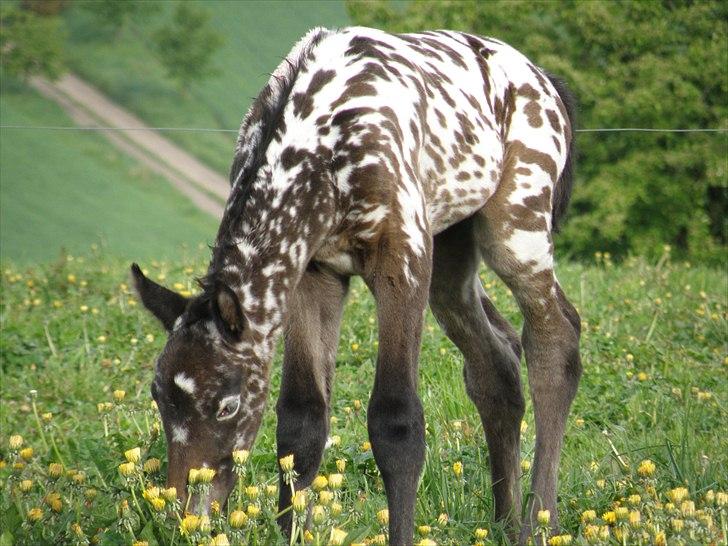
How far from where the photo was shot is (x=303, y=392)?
15.6 ft

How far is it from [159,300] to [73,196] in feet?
82.8

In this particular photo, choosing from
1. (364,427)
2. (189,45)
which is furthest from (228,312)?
(189,45)

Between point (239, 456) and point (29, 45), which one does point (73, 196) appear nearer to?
point (29, 45)

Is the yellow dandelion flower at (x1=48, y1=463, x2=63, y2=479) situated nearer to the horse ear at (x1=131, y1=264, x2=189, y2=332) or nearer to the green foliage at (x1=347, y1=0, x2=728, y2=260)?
the horse ear at (x1=131, y1=264, x2=189, y2=332)

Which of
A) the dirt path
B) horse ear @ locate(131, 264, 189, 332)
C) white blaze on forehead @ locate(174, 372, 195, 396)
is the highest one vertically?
horse ear @ locate(131, 264, 189, 332)

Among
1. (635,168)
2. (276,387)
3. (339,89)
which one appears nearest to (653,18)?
(635,168)

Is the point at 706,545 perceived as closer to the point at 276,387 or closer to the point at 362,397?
the point at 362,397

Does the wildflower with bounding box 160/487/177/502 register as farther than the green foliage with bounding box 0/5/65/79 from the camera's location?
No

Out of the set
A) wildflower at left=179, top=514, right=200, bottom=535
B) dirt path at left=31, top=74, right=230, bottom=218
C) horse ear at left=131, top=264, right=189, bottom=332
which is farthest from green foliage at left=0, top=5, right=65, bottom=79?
wildflower at left=179, top=514, right=200, bottom=535

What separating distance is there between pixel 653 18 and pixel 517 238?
18261mm

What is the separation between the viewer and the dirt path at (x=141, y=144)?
1332 inches

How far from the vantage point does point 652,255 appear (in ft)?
69.1

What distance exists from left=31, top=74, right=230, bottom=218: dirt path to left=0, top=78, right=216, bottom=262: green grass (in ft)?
2.02

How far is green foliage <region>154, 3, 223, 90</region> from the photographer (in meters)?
35.9
